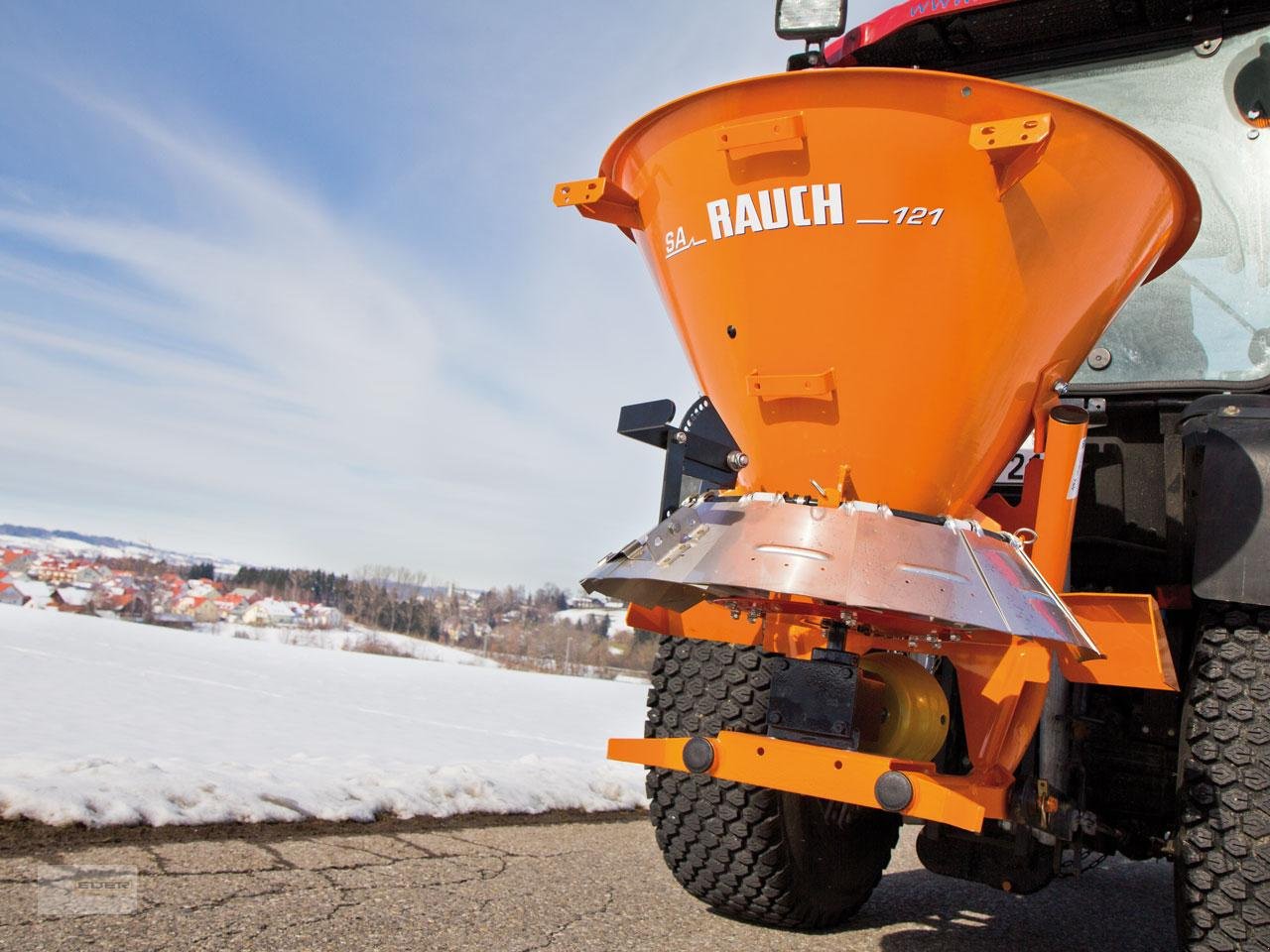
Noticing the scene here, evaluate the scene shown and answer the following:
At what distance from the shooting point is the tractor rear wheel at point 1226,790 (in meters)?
2.10

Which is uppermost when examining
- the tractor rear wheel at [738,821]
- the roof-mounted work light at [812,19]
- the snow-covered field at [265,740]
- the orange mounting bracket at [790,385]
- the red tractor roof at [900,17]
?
the red tractor roof at [900,17]

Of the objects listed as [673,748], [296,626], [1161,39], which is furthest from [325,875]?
[296,626]

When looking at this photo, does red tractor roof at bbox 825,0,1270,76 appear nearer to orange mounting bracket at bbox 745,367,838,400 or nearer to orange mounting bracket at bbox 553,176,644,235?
orange mounting bracket at bbox 553,176,644,235

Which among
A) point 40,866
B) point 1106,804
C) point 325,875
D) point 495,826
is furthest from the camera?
point 495,826

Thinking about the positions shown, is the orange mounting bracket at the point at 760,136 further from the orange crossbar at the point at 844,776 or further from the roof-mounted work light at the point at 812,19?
the orange crossbar at the point at 844,776

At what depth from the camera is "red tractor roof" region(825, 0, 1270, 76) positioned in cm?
307

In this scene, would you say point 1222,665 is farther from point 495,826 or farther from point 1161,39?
point 495,826

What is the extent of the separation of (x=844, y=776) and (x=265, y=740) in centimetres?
428

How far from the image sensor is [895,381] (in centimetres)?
222

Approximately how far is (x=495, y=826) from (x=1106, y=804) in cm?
228

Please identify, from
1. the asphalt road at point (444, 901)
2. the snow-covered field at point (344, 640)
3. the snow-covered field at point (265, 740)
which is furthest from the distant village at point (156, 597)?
the asphalt road at point (444, 901)

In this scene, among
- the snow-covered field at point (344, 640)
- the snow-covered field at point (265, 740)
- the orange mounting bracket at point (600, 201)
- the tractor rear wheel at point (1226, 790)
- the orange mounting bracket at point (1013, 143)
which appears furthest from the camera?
the snow-covered field at point (344, 640)

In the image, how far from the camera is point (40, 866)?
8.41ft

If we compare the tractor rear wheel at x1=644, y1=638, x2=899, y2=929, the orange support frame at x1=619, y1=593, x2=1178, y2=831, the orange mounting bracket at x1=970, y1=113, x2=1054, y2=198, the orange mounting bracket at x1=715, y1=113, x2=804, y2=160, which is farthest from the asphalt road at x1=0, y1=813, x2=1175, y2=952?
the orange mounting bracket at x1=970, y1=113, x2=1054, y2=198
